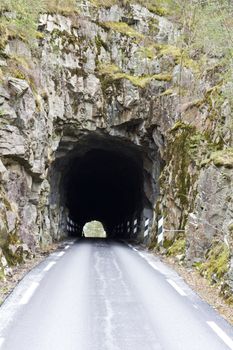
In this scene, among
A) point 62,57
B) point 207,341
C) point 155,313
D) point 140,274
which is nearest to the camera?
point 207,341

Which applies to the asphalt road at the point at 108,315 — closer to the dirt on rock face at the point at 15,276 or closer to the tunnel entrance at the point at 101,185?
the dirt on rock face at the point at 15,276

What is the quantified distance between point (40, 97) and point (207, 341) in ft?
50.5

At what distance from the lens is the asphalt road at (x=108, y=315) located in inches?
229

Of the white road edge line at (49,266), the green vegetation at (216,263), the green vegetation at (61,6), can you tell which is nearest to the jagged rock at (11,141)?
the white road edge line at (49,266)

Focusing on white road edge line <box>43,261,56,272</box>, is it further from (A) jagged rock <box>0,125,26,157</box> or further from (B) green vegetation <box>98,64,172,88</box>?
(B) green vegetation <box>98,64,172,88</box>

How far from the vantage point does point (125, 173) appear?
121 ft

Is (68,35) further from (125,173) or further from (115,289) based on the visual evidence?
(115,289)

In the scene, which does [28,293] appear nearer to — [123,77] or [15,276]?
[15,276]

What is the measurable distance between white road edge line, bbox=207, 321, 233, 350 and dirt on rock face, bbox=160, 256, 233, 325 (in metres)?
0.45

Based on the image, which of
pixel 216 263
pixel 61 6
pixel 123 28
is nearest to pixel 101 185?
pixel 123 28

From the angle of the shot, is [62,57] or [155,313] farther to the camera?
[62,57]

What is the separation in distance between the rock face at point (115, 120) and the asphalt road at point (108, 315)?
2.19m


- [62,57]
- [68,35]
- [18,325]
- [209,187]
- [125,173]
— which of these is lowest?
[18,325]

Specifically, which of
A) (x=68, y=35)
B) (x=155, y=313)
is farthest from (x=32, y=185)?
(x=155, y=313)
